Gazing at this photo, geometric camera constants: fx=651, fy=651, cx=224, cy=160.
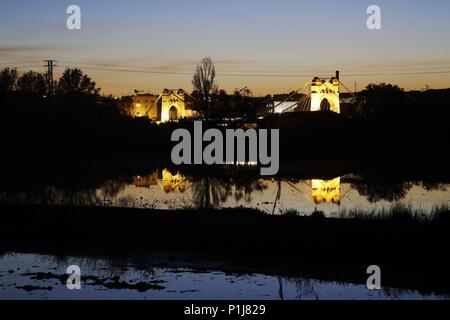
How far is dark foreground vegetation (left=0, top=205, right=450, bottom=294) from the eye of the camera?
14.8 meters

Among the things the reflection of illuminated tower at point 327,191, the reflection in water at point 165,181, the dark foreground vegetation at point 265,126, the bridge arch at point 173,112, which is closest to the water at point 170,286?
the reflection of illuminated tower at point 327,191

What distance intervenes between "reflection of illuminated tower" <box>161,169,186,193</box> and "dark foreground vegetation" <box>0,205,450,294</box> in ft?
36.5

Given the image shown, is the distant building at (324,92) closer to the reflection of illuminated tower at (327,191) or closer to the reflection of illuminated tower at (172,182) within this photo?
the reflection of illuminated tower at (172,182)

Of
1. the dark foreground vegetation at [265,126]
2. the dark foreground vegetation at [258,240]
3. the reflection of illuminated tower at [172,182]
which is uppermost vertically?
the dark foreground vegetation at [265,126]

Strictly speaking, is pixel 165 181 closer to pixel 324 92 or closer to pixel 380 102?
pixel 380 102

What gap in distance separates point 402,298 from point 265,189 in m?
19.6

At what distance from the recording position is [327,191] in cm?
3088

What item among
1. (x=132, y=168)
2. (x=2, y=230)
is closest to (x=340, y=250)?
(x=2, y=230)

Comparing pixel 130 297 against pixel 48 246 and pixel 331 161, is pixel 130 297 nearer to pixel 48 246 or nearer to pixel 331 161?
pixel 48 246

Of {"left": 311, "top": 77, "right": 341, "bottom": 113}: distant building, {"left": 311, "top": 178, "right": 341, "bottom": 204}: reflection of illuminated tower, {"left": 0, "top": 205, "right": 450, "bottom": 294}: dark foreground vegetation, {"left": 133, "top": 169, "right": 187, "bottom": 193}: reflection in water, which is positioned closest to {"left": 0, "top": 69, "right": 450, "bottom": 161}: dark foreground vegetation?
{"left": 311, "top": 77, "right": 341, "bottom": 113}: distant building

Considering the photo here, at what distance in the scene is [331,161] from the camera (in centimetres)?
5053

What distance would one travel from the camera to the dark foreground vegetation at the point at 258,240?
48.6 ft

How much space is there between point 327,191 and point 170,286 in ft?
61.5

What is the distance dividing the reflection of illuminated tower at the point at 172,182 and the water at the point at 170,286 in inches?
656
